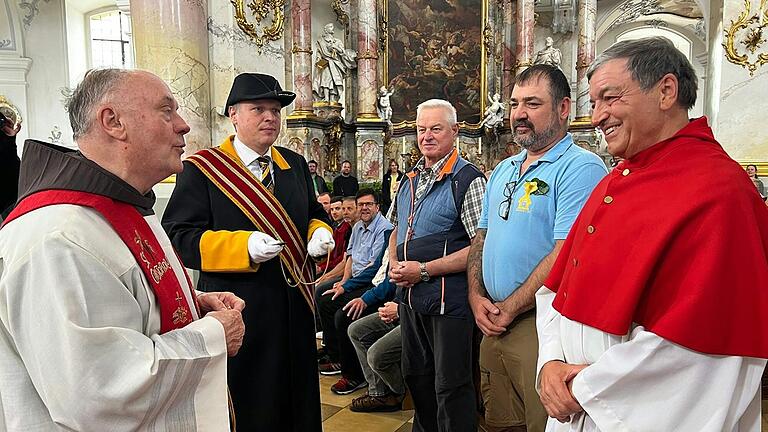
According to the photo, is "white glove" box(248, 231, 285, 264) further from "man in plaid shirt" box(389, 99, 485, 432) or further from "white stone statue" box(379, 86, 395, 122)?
"white stone statue" box(379, 86, 395, 122)

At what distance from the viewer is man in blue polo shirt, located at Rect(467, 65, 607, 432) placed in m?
2.18

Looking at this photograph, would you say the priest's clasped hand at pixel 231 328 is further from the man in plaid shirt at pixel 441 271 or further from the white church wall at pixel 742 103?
the white church wall at pixel 742 103

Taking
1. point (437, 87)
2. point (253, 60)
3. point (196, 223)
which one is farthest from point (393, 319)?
point (437, 87)

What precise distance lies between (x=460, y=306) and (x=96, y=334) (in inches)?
73.4

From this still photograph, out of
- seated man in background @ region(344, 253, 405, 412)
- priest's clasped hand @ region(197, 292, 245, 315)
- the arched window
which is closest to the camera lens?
priest's clasped hand @ region(197, 292, 245, 315)

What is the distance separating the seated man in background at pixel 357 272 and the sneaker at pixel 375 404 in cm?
47

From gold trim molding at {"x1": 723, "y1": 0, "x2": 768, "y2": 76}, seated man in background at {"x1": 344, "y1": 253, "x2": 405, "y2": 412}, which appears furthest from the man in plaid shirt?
gold trim molding at {"x1": 723, "y1": 0, "x2": 768, "y2": 76}

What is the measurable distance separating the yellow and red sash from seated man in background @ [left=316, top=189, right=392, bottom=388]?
1881mm

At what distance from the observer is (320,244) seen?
255cm

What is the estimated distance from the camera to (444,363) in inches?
106

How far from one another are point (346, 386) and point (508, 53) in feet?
41.9

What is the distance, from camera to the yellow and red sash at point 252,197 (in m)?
2.50

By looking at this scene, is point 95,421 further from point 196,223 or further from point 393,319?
point 393,319

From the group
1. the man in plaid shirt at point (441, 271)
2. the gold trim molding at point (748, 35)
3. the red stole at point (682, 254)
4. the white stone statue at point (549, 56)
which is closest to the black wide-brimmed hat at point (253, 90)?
the man in plaid shirt at point (441, 271)
